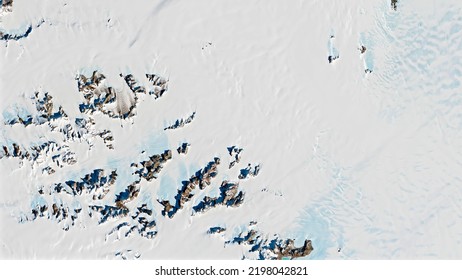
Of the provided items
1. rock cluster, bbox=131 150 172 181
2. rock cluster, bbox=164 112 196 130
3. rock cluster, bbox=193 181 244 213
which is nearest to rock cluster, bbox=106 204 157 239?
rock cluster, bbox=131 150 172 181

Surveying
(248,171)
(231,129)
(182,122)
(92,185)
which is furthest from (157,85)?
(248,171)

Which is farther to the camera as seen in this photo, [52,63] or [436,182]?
[436,182]

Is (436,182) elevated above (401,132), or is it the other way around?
(401,132)

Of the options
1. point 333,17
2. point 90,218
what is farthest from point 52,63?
point 333,17

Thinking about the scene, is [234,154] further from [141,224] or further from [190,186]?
[141,224]

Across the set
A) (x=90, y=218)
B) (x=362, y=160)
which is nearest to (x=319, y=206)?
(x=362, y=160)

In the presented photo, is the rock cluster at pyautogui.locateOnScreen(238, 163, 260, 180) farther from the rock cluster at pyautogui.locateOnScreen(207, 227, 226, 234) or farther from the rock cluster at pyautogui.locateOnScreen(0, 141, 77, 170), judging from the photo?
the rock cluster at pyautogui.locateOnScreen(0, 141, 77, 170)
